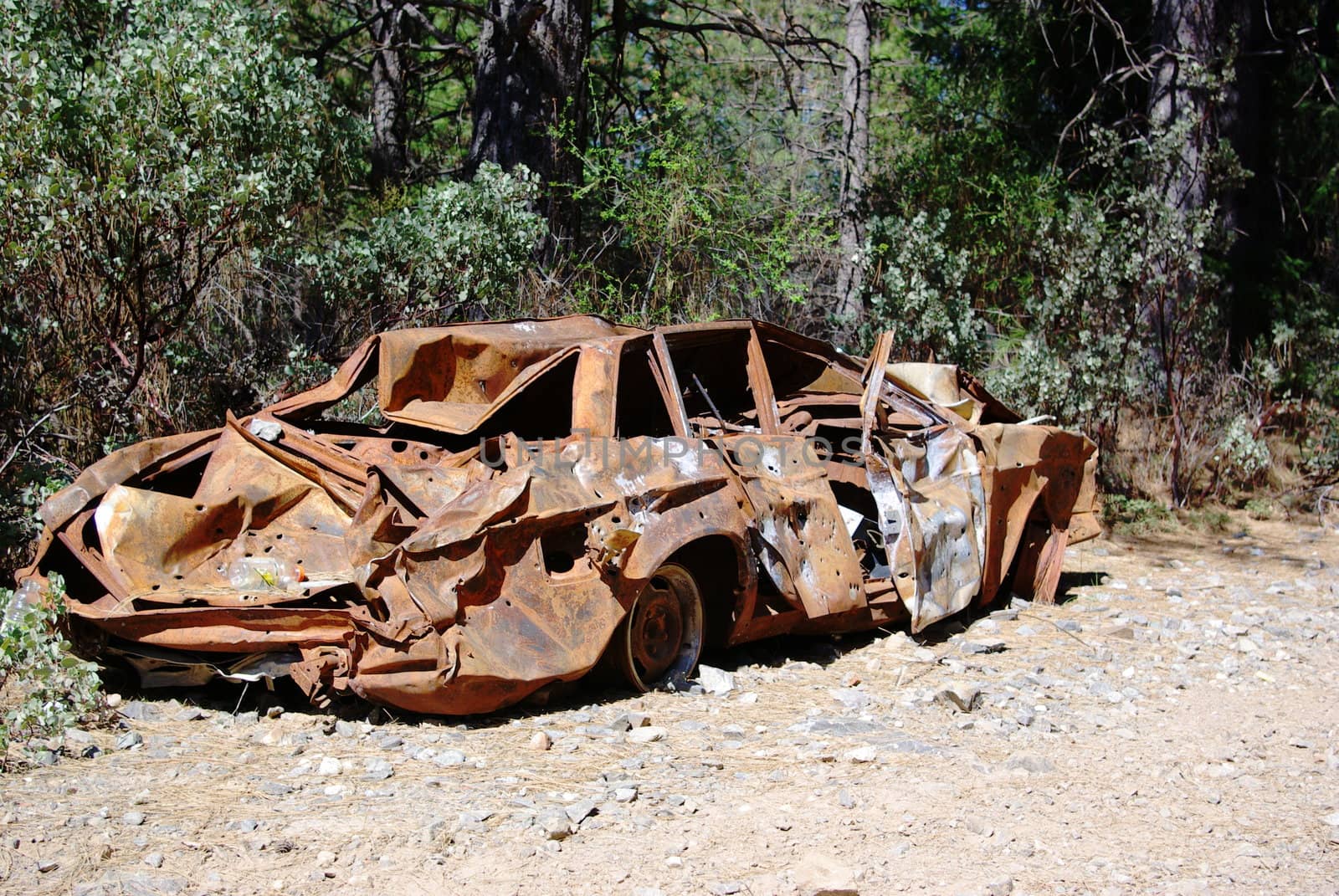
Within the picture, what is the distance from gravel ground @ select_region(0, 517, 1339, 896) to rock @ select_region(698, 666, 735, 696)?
2cm

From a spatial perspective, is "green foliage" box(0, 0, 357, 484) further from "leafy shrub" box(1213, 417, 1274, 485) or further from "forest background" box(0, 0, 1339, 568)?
"leafy shrub" box(1213, 417, 1274, 485)

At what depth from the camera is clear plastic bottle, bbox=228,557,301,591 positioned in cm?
540

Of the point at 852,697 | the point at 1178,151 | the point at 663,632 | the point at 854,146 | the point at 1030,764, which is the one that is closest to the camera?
the point at 1030,764

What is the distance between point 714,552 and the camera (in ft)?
19.2

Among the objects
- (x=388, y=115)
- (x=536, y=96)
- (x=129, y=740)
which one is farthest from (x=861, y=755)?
(x=388, y=115)

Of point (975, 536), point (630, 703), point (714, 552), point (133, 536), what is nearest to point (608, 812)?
point (630, 703)

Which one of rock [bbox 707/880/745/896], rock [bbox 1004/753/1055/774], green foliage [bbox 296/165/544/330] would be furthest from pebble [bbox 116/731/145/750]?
green foliage [bbox 296/165/544/330]

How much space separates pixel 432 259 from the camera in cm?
934

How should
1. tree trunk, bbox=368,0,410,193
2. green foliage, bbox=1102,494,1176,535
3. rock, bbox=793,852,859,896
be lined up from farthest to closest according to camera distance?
tree trunk, bbox=368,0,410,193
green foliage, bbox=1102,494,1176,535
rock, bbox=793,852,859,896

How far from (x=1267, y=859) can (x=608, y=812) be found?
2.21m

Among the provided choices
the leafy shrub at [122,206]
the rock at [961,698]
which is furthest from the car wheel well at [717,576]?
the leafy shrub at [122,206]

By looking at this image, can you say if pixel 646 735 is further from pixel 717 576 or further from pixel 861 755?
pixel 717 576

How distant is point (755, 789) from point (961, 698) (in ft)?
5.31

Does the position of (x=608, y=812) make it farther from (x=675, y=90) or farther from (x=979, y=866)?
(x=675, y=90)
